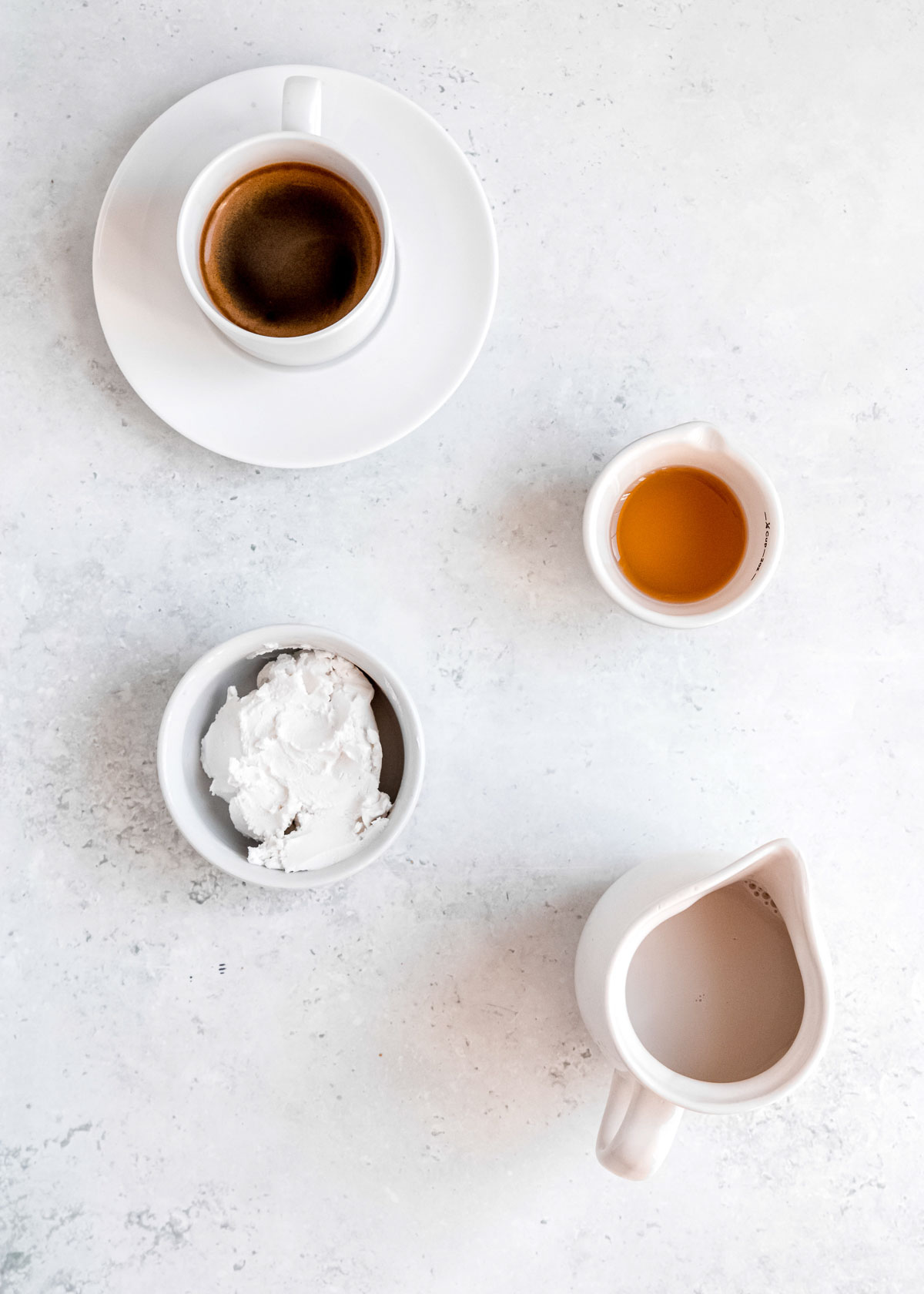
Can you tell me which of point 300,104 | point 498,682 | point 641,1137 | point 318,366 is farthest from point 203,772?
point 300,104

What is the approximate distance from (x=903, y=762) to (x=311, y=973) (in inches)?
31.6

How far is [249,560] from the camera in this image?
3.82 feet

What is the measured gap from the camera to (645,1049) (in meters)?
1.00

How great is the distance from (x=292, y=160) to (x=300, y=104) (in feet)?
0.21

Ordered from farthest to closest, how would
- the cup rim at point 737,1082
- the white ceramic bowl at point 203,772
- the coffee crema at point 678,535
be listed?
the coffee crema at point 678,535 < the white ceramic bowl at point 203,772 < the cup rim at point 737,1082

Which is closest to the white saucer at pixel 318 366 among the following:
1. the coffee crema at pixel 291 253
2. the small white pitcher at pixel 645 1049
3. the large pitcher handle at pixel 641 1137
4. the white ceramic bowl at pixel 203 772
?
the coffee crema at pixel 291 253

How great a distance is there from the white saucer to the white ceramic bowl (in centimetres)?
21

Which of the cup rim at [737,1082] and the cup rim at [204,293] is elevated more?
the cup rim at [204,293]

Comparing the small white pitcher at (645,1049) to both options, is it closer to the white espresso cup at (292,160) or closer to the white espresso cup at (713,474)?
the white espresso cup at (713,474)

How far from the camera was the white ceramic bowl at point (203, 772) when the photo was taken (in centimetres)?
101

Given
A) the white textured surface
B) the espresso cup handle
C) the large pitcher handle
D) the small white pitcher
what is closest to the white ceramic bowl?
the white textured surface

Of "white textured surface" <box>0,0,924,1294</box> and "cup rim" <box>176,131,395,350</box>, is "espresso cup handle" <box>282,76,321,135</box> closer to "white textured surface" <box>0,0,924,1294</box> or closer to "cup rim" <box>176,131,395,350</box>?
"cup rim" <box>176,131,395,350</box>

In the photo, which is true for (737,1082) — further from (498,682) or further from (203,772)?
Result: (203,772)

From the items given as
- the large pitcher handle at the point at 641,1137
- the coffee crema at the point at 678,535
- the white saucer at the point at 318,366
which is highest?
the white saucer at the point at 318,366
